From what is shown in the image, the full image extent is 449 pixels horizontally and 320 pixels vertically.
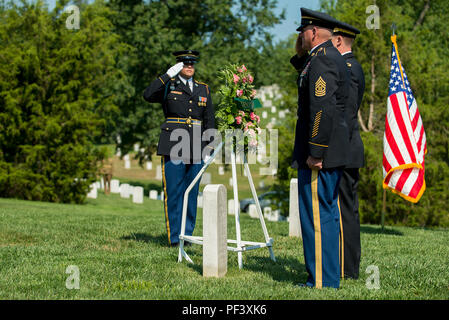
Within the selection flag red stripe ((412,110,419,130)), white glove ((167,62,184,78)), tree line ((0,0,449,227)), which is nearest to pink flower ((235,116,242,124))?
white glove ((167,62,184,78))

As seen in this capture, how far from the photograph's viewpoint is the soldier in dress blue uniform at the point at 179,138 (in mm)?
7316

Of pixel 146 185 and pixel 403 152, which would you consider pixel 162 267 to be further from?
pixel 146 185

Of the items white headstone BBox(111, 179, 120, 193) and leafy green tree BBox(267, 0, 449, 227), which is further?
white headstone BBox(111, 179, 120, 193)

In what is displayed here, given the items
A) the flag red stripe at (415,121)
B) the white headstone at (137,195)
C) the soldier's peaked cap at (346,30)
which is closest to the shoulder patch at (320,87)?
the soldier's peaked cap at (346,30)

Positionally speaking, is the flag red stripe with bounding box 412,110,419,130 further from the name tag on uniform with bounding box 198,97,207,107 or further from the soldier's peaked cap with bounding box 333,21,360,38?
the soldier's peaked cap with bounding box 333,21,360,38

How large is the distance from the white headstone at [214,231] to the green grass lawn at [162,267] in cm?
18

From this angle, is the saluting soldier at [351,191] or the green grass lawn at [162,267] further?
the saluting soldier at [351,191]

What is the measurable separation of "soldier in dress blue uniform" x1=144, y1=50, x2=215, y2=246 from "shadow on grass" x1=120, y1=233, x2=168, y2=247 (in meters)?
0.38

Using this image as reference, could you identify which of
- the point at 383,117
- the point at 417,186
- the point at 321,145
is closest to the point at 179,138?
the point at 321,145

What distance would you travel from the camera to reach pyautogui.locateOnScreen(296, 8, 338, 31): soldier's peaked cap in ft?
15.9

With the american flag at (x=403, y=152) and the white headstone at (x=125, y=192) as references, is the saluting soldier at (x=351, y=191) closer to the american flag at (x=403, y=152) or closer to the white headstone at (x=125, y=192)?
the american flag at (x=403, y=152)

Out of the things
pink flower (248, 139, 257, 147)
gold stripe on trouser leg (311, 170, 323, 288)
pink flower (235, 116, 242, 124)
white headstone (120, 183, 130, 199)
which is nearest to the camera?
Result: gold stripe on trouser leg (311, 170, 323, 288)

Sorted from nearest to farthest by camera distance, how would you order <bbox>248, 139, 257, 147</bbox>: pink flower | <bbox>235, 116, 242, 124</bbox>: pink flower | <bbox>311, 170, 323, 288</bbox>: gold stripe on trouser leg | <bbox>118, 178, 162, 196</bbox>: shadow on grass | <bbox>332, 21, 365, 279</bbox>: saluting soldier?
<bbox>311, 170, 323, 288</bbox>: gold stripe on trouser leg < <bbox>332, 21, 365, 279</bbox>: saluting soldier < <bbox>235, 116, 242, 124</bbox>: pink flower < <bbox>248, 139, 257, 147</bbox>: pink flower < <bbox>118, 178, 162, 196</bbox>: shadow on grass
